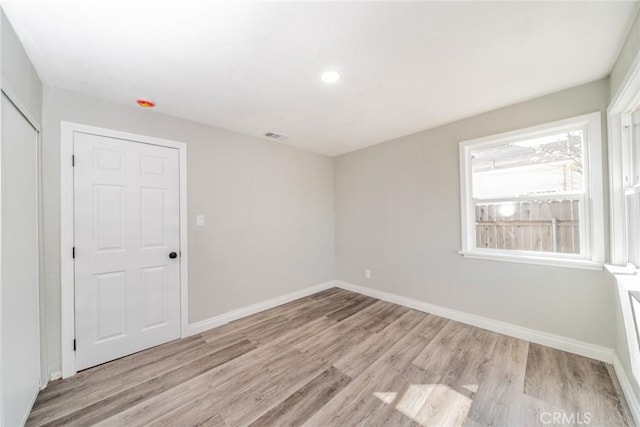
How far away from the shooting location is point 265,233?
10.9 ft

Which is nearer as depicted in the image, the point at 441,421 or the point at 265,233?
the point at 441,421

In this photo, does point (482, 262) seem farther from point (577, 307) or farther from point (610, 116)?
point (610, 116)

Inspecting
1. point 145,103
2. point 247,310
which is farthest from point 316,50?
point 247,310

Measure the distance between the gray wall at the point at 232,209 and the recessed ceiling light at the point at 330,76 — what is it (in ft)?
5.21

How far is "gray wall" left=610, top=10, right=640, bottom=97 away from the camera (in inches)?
52.9

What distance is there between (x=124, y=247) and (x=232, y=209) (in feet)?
3.70

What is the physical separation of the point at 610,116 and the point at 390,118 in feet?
5.73

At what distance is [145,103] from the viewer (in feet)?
7.24

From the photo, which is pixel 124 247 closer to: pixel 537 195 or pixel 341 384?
pixel 341 384

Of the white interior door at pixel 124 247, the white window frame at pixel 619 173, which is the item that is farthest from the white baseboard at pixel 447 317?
the white window frame at pixel 619 173

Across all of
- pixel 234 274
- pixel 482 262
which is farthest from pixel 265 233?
pixel 482 262

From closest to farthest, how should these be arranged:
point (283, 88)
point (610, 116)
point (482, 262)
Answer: point (610, 116)
point (283, 88)
point (482, 262)

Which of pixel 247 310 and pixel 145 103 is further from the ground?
pixel 145 103

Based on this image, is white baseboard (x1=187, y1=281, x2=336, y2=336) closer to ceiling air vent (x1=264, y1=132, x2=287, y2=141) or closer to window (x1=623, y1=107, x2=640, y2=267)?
ceiling air vent (x1=264, y1=132, x2=287, y2=141)
